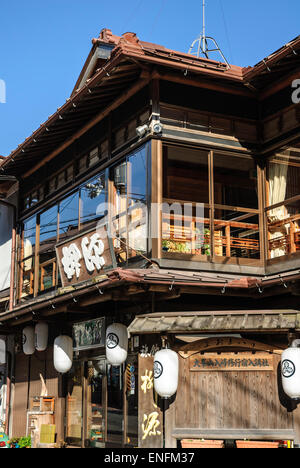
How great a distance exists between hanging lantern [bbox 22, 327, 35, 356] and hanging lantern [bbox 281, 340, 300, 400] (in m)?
8.78

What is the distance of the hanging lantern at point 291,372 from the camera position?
36.3ft

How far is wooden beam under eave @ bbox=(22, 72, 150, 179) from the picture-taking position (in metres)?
13.8

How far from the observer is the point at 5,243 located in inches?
885

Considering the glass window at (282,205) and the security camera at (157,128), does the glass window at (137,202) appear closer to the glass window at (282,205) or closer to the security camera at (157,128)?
the security camera at (157,128)

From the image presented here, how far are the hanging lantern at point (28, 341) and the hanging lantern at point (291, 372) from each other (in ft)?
28.8

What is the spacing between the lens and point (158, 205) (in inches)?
512

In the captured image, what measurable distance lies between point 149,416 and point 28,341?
22.0ft

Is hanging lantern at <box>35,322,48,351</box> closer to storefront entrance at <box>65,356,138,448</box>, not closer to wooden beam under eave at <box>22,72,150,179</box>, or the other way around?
storefront entrance at <box>65,356,138,448</box>

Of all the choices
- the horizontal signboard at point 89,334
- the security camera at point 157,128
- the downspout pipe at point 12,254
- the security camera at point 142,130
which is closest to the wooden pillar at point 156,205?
the security camera at point 157,128

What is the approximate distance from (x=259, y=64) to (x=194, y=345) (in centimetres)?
570

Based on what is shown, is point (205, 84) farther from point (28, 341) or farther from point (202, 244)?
point (28, 341)

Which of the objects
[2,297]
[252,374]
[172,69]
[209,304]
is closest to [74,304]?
[209,304]

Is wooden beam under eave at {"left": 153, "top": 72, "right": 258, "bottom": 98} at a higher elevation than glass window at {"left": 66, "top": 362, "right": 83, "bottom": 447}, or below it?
higher

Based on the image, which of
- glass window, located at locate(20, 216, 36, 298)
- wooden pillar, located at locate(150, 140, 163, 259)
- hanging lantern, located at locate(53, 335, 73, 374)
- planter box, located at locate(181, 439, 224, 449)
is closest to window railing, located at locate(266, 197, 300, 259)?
wooden pillar, located at locate(150, 140, 163, 259)
